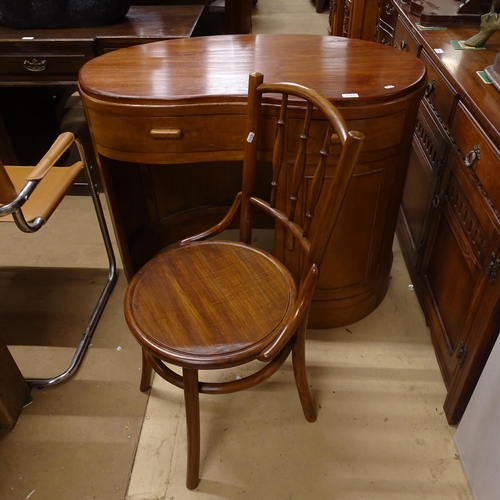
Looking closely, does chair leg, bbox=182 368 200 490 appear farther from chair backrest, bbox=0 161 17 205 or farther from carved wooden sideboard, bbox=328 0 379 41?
carved wooden sideboard, bbox=328 0 379 41

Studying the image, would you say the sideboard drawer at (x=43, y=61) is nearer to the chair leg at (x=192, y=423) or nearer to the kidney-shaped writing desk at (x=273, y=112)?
the kidney-shaped writing desk at (x=273, y=112)

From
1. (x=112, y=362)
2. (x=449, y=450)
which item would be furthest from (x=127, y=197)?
(x=449, y=450)

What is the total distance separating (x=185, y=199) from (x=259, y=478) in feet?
3.66

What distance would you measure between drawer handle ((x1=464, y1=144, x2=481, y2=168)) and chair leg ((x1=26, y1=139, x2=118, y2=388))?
45.8 inches

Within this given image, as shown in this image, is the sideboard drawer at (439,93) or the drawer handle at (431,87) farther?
the drawer handle at (431,87)

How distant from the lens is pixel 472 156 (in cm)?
115

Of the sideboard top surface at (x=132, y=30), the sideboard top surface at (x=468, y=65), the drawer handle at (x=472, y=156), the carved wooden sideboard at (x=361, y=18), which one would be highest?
the sideboard top surface at (x=468, y=65)

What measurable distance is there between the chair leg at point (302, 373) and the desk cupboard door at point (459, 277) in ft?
1.33

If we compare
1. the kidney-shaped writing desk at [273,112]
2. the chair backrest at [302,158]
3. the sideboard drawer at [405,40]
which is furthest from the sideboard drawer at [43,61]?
the sideboard drawer at [405,40]

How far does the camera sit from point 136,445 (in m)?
1.32

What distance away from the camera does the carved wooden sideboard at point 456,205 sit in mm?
1102

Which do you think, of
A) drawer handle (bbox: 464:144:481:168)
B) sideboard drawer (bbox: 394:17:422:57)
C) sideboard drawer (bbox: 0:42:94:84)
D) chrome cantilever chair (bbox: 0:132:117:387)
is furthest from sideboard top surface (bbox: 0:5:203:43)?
drawer handle (bbox: 464:144:481:168)

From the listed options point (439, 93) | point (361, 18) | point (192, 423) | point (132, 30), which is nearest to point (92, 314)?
point (192, 423)

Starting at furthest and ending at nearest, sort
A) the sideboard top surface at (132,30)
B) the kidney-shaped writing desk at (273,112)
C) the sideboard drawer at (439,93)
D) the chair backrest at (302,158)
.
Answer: the sideboard top surface at (132,30) < the sideboard drawer at (439,93) < the kidney-shaped writing desk at (273,112) < the chair backrest at (302,158)
